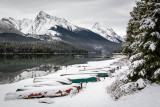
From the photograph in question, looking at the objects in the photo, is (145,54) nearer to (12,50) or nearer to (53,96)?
(53,96)

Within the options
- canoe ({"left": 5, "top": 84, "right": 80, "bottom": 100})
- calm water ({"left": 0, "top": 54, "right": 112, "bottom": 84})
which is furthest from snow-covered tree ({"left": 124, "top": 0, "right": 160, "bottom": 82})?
calm water ({"left": 0, "top": 54, "right": 112, "bottom": 84})

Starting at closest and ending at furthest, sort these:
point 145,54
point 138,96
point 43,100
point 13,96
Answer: point 138,96 → point 145,54 → point 43,100 → point 13,96

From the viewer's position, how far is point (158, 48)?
9969 millimetres

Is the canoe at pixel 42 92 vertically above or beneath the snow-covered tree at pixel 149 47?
beneath

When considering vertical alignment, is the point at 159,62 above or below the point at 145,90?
above

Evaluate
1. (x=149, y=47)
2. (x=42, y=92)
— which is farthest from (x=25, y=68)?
(x=149, y=47)

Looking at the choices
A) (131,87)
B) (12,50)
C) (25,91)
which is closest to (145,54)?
(131,87)

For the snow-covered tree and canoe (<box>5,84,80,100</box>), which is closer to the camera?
the snow-covered tree

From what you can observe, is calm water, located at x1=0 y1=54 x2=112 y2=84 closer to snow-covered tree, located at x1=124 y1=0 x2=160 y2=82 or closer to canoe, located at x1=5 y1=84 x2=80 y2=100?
canoe, located at x1=5 y1=84 x2=80 y2=100

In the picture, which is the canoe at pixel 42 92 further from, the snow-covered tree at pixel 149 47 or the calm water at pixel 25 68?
the calm water at pixel 25 68

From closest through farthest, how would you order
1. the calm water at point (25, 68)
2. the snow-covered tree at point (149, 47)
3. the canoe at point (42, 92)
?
the snow-covered tree at point (149, 47), the canoe at point (42, 92), the calm water at point (25, 68)

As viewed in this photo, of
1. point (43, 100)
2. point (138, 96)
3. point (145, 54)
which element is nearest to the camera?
point (138, 96)

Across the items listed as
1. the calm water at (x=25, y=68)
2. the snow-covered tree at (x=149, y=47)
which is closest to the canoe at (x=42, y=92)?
the snow-covered tree at (x=149, y=47)

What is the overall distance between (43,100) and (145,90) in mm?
8893
